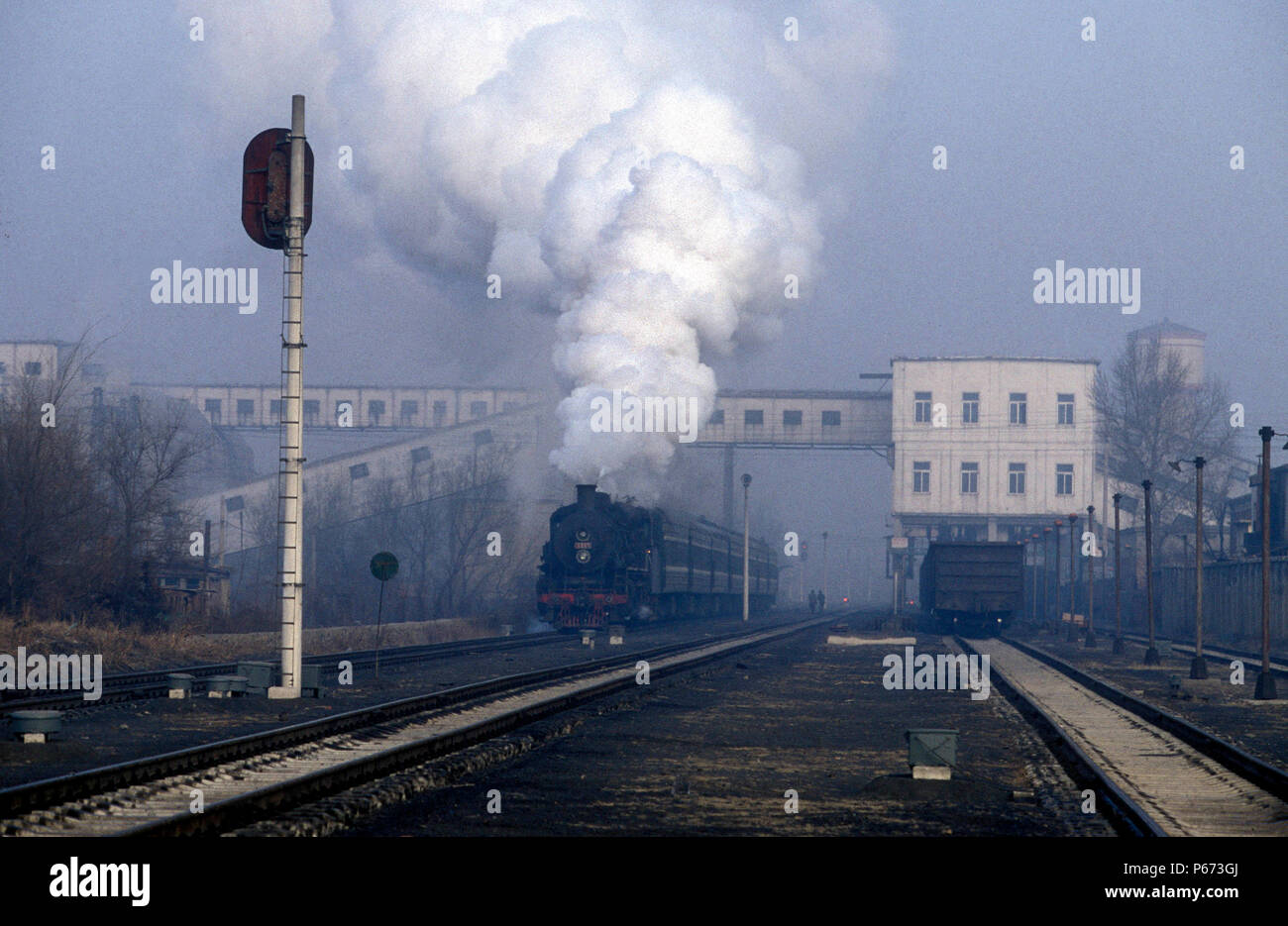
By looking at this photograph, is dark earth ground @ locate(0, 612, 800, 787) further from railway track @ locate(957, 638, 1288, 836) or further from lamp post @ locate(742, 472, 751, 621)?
lamp post @ locate(742, 472, 751, 621)

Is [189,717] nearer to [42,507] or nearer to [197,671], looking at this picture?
[197,671]

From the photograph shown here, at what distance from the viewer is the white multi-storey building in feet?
283

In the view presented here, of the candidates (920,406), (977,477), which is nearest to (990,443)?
(977,477)

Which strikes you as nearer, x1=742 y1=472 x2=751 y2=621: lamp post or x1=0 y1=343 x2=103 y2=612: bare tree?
x1=0 y1=343 x2=103 y2=612: bare tree

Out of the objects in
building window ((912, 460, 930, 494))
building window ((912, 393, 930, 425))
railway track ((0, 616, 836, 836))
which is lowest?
railway track ((0, 616, 836, 836))

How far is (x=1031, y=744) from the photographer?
66.4 ft

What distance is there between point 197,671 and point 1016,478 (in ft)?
211

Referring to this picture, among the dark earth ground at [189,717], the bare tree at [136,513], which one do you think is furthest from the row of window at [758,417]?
the dark earth ground at [189,717]

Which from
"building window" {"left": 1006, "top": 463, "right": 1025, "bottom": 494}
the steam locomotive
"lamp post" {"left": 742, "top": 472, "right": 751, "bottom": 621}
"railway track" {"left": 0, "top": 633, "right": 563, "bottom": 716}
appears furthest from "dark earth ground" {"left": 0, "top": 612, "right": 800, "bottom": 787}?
"building window" {"left": 1006, "top": 463, "right": 1025, "bottom": 494}

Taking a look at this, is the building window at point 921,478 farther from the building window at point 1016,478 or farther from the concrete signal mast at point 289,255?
the concrete signal mast at point 289,255

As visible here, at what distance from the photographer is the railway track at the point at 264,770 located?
11.9 meters

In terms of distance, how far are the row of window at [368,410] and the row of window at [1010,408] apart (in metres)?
26.6

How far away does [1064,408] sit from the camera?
289 feet
